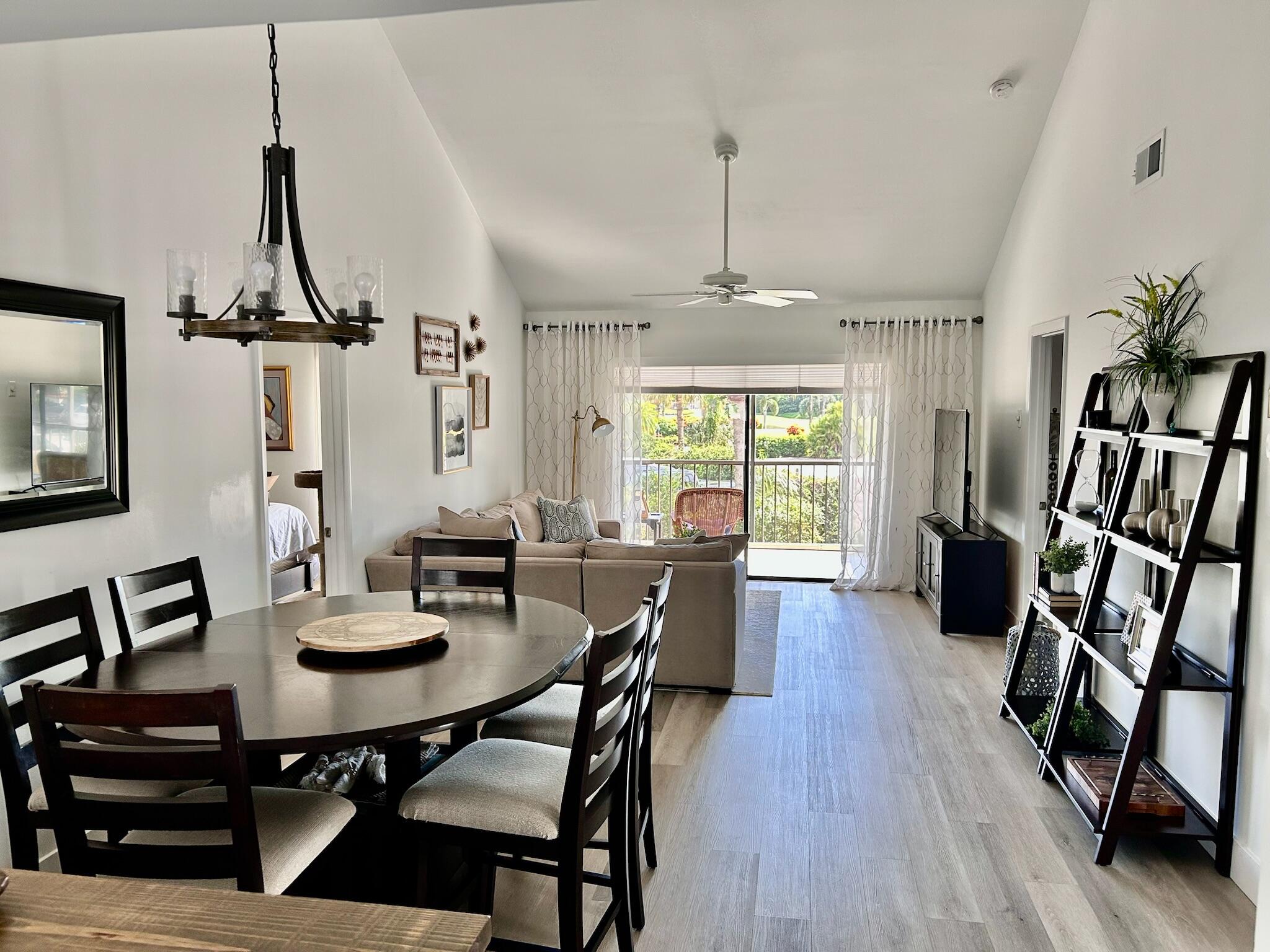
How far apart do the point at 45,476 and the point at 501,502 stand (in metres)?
3.97

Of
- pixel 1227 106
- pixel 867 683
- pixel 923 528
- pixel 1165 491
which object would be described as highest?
pixel 1227 106

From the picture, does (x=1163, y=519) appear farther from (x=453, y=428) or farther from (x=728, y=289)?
(x=453, y=428)

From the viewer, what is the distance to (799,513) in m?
7.80

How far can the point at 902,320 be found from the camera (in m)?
7.01

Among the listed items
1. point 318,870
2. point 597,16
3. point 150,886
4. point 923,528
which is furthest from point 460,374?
point 150,886

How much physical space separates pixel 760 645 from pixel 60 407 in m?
3.84

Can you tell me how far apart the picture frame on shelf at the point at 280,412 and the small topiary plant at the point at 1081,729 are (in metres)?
6.25

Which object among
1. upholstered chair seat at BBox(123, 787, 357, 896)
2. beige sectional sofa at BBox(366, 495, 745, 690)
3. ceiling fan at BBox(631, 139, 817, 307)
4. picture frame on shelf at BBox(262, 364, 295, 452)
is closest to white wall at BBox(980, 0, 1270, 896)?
ceiling fan at BBox(631, 139, 817, 307)

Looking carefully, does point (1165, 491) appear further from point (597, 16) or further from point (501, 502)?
point (501, 502)

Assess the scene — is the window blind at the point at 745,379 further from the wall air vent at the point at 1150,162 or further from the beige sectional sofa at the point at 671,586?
the wall air vent at the point at 1150,162

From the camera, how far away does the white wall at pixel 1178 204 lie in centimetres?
266

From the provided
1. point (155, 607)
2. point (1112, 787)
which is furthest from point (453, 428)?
point (1112, 787)

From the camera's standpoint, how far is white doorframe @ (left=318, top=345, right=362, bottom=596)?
4.55 meters

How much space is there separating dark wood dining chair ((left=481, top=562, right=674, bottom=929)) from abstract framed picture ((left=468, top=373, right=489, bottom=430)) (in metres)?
3.77
